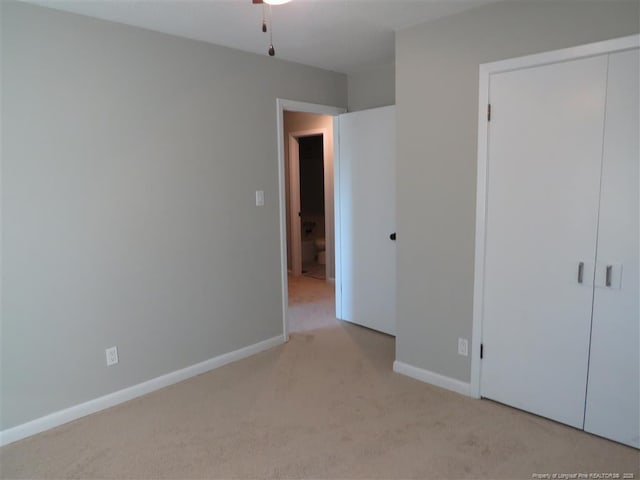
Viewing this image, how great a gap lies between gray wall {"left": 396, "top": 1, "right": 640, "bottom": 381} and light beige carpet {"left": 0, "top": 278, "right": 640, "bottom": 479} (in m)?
0.41

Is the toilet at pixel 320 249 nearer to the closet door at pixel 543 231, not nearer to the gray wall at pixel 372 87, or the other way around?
the gray wall at pixel 372 87

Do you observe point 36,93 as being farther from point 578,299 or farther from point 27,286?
point 578,299

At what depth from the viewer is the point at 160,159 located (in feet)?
9.14

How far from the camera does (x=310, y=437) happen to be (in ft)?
7.60

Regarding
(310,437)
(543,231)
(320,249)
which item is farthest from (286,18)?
(320,249)

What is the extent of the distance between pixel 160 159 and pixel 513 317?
7.91ft

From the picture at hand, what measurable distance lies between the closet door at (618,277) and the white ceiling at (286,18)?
3.02 feet

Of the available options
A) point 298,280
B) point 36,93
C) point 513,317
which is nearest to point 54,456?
point 36,93

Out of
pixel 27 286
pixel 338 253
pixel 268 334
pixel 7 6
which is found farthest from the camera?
pixel 338 253

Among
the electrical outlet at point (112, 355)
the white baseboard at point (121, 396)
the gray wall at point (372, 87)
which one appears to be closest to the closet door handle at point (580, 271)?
the gray wall at point (372, 87)

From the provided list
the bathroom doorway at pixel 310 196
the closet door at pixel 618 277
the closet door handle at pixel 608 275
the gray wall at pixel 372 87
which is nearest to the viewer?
the closet door at pixel 618 277

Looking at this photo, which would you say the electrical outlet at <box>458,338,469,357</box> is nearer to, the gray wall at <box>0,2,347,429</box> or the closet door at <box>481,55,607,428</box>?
the closet door at <box>481,55,607,428</box>

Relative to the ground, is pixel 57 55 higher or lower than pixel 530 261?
higher

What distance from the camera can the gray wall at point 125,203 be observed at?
229 centimetres
